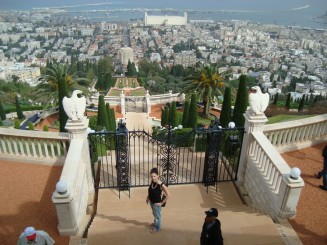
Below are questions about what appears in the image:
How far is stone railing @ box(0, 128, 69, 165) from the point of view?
26.2ft

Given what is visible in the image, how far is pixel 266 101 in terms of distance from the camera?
7.11 meters

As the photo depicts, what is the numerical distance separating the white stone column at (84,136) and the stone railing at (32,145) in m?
1.06

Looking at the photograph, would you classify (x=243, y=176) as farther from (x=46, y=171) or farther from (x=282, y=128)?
(x=46, y=171)

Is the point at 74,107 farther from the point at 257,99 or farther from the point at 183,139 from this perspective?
the point at 183,139

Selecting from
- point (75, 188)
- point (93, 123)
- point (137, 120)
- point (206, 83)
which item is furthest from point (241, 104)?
point (137, 120)

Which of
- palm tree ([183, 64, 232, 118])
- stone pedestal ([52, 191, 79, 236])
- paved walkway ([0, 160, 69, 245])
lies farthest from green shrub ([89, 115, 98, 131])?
stone pedestal ([52, 191, 79, 236])

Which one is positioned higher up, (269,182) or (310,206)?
(269,182)

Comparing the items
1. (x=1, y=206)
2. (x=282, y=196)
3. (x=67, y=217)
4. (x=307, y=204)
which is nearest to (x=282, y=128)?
(x=307, y=204)

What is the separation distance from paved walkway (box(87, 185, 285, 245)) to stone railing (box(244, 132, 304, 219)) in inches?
13.5

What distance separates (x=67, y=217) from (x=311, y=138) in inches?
315

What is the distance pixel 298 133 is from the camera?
9141 mm

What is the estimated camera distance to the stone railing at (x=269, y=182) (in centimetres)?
575

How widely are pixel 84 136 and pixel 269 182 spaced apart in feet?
14.7

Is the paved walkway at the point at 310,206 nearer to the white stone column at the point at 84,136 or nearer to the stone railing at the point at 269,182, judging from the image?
the stone railing at the point at 269,182
